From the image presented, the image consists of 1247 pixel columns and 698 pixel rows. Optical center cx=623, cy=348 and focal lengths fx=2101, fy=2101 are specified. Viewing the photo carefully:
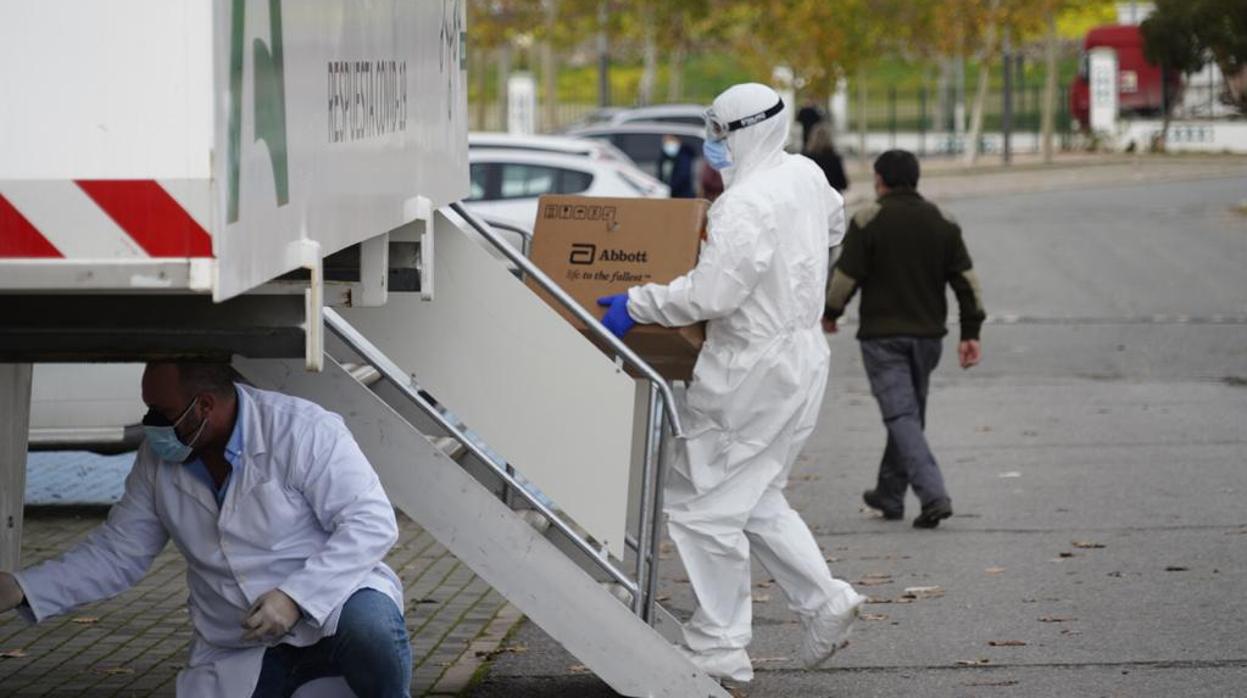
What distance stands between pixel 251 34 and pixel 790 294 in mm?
3265

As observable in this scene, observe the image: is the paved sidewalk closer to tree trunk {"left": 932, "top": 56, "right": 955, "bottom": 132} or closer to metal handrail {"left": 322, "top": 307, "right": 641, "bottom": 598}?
metal handrail {"left": 322, "top": 307, "right": 641, "bottom": 598}

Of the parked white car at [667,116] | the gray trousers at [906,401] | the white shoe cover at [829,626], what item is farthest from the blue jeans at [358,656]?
the parked white car at [667,116]

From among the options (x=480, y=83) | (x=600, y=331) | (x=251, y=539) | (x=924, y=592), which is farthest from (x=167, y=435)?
(x=480, y=83)

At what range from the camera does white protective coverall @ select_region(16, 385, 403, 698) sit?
5.27 metres

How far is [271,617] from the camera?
509cm

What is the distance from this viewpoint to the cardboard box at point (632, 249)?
711cm

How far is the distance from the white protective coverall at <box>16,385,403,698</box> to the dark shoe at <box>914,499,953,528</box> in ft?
15.8

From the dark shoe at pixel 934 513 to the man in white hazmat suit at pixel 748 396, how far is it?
299 centimetres

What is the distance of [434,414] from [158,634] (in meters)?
2.54

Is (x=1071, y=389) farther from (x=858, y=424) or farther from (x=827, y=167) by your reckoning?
(x=827, y=167)

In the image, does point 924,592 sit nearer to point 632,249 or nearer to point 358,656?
point 632,249

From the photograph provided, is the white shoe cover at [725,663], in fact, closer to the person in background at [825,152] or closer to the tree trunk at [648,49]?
the person in background at [825,152]

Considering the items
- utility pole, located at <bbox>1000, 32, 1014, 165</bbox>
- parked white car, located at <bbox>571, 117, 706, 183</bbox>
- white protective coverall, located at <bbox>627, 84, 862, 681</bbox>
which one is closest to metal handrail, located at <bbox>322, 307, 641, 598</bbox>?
white protective coverall, located at <bbox>627, 84, 862, 681</bbox>

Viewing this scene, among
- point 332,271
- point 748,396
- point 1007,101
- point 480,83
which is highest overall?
point 480,83
